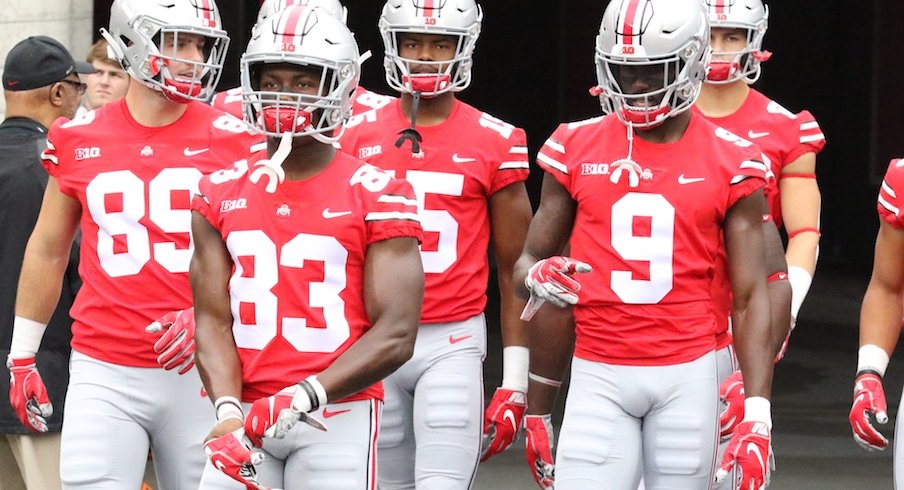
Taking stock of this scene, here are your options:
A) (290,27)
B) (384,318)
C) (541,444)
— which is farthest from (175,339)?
(541,444)

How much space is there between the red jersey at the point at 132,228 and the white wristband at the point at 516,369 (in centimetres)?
124

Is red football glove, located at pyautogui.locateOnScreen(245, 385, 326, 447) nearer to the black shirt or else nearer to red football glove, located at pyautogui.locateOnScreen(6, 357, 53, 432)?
red football glove, located at pyautogui.locateOnScreen(6, 357, 53, 432)

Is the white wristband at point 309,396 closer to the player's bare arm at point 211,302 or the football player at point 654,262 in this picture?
the player's bare arm at point 211,302

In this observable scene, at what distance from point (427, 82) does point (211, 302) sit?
1.63 meters

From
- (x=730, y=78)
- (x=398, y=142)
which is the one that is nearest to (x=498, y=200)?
(x=398, y=142)

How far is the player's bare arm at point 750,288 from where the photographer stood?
4844 mm

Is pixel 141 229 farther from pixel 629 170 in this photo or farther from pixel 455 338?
pixel 629 170

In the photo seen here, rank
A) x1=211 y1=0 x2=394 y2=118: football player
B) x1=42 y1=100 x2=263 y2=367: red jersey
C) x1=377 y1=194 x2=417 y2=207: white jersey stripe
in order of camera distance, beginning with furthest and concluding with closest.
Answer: x1=211 y1=0 x2=394 y2=118: football player, x1=42 y1=100 x2=263 y2=367: red jersey, x1=377 y1=194 x2=417 y2=207: white jersey stripe

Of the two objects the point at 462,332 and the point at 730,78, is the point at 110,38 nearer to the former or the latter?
the point at 462,332

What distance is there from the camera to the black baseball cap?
6.16 meters

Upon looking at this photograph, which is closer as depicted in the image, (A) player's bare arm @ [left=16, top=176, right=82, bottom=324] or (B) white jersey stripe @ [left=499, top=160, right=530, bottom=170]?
(A) player's bare arm @ [left=16, top=176, right=82, bottom=324]

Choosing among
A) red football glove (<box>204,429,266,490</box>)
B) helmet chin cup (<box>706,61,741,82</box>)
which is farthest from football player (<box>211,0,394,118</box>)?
red football glove (<box>204,429,266,490</box>)

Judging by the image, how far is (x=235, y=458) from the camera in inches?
159

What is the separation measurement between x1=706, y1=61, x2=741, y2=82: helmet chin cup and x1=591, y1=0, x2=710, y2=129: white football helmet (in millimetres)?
1121
